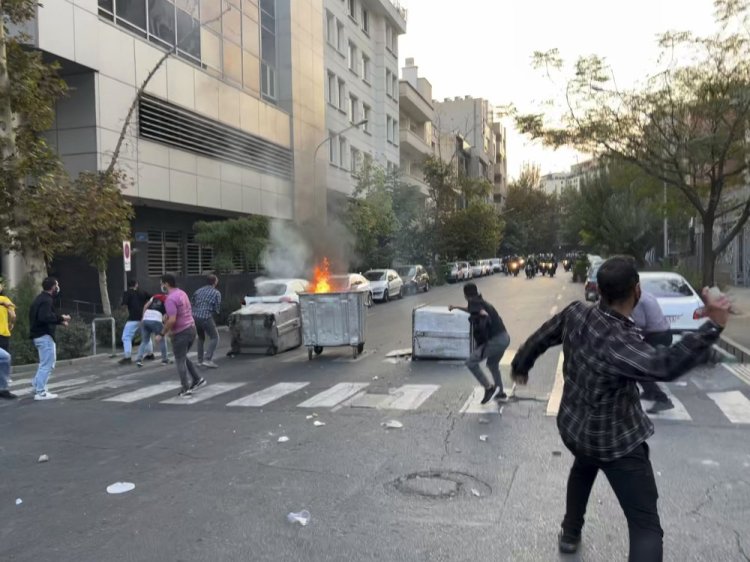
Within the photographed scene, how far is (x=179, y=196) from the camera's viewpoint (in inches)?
794

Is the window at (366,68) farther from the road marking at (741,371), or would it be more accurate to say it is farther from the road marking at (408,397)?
the road marking at (408,397)

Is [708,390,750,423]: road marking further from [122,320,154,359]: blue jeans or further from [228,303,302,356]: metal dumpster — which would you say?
[122,320,154,359]: blue jeans

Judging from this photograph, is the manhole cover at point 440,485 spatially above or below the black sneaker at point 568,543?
below

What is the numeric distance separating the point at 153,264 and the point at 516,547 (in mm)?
19462

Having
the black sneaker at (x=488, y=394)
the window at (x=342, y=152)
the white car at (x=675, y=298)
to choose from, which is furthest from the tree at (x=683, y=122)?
the window at (x=342, y=152)

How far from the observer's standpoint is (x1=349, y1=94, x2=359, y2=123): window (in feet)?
119

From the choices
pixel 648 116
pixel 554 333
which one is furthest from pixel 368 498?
pixel 648 116

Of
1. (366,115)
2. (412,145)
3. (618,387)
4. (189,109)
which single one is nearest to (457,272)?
(412,145)

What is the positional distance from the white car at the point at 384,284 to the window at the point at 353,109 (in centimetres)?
1221

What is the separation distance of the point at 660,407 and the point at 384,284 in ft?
64.3

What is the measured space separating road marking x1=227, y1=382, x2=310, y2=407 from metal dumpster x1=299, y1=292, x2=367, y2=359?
7.61 feet

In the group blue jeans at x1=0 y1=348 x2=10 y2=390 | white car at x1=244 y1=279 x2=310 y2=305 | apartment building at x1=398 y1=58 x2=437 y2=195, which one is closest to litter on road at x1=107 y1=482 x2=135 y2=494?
blue jeans at x1=0 y1=348 x2=10 y2=390

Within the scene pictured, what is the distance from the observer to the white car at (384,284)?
26250 mm

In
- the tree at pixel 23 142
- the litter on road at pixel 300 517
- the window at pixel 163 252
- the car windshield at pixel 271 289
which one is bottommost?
the litter on road at pixel 300 517
